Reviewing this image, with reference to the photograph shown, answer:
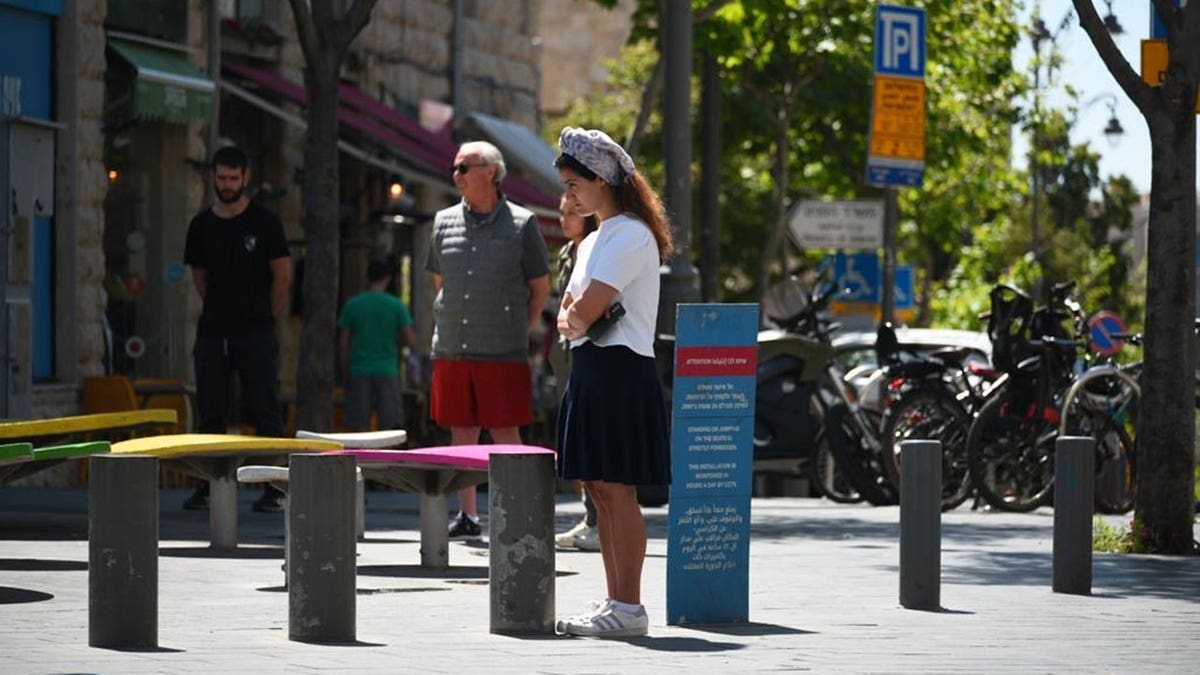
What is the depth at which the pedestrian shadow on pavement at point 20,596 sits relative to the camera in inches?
391

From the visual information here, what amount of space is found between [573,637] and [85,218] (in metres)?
11.4

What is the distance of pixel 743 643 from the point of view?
8945mm

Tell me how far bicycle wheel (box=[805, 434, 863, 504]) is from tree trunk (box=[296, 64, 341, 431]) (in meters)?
3.53

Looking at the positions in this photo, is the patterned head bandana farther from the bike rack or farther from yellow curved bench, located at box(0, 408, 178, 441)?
the bike rack

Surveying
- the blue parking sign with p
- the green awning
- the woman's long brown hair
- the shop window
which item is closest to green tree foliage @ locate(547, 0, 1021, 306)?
the blue parking sign with p

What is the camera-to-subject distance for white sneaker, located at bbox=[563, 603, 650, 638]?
29.7ft

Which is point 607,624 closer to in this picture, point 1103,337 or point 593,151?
point 593,151

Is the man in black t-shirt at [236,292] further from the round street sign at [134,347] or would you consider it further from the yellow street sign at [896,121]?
the yellow street sign at [896,121]

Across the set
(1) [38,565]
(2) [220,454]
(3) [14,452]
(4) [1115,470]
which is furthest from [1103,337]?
(3) [14,452]

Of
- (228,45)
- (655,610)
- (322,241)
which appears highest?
(228,45)

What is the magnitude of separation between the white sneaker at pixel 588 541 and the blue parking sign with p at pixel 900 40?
36.1 ft

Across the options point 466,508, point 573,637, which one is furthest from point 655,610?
point 466,508

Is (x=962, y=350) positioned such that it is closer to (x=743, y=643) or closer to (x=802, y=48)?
(x=743, y=643)

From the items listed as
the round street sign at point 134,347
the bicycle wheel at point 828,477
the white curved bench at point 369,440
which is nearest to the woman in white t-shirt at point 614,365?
the white curved bench at point 369,440
